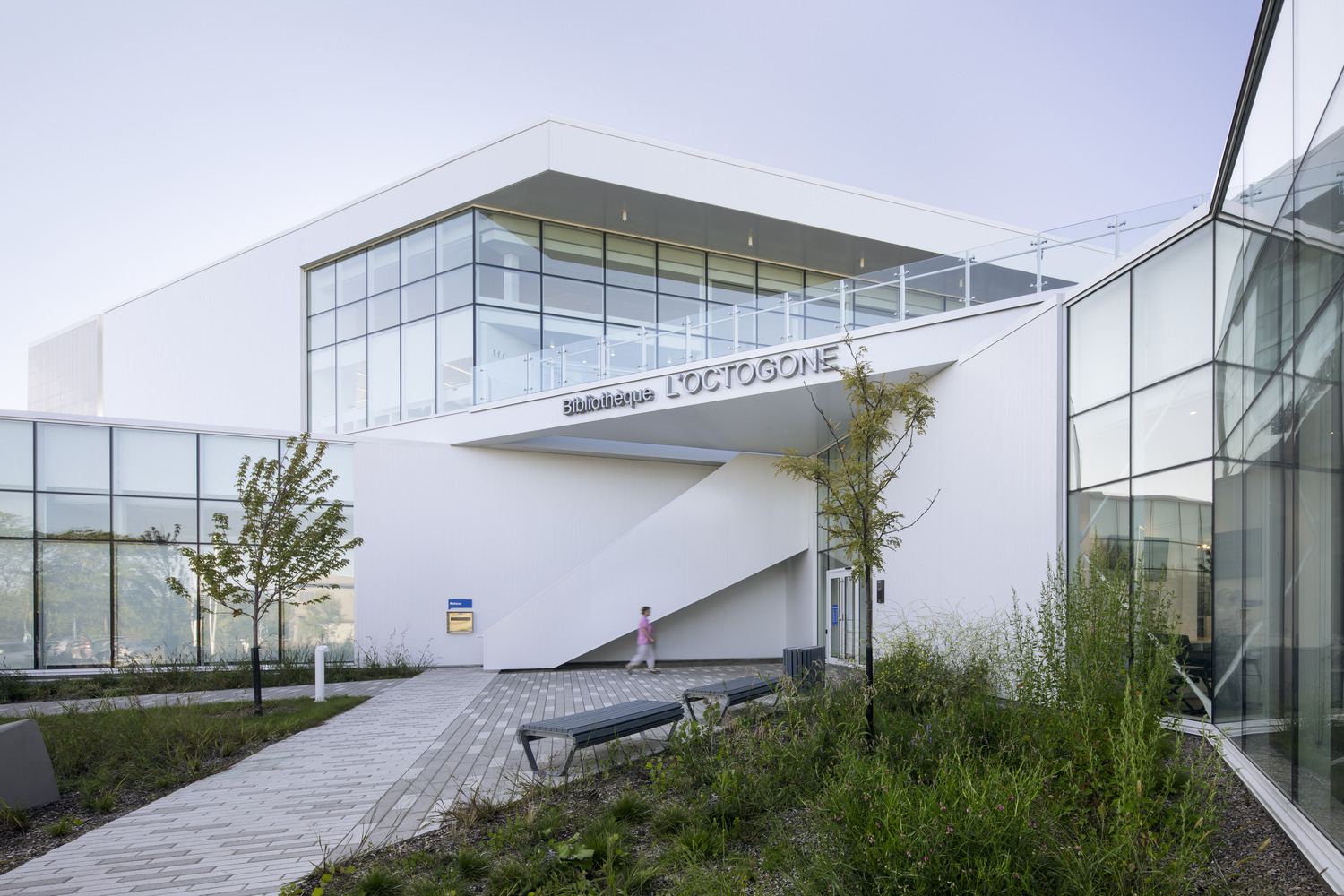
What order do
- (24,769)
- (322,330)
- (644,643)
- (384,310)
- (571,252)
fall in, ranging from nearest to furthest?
(24,769), (644,643), (571,252), (384,310), (322,330)

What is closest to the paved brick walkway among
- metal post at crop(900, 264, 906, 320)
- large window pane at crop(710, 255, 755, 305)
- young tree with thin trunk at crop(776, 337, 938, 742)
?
young tree with thin trunk at crop(776, 337, 938, 742)

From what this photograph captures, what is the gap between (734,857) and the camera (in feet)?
16.7

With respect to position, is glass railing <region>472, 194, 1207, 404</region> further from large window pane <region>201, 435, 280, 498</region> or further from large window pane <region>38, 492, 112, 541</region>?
large window pane <region>38, 492, 112, 541</region>

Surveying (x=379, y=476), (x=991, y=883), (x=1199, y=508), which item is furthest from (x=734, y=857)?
(x=379, y=476)

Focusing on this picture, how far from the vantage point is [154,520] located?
17.1 m

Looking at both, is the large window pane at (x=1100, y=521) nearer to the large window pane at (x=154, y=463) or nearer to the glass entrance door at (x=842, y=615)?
the glass entrance door at (x=842, y=615)

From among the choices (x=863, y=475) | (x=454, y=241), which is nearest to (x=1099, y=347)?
(x=863, y=475)

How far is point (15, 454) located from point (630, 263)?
48.2 ft

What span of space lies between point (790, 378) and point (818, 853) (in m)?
11.2

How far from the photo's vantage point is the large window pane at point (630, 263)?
893 inches

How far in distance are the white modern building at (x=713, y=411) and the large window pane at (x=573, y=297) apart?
0.07 meters

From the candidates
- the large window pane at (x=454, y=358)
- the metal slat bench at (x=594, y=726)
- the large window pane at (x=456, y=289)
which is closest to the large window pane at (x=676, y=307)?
the large window pane at (x=456, y=289)

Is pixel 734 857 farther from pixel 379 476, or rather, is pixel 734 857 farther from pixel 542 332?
pixel 542 332

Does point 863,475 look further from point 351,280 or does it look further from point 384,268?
point 351,280
